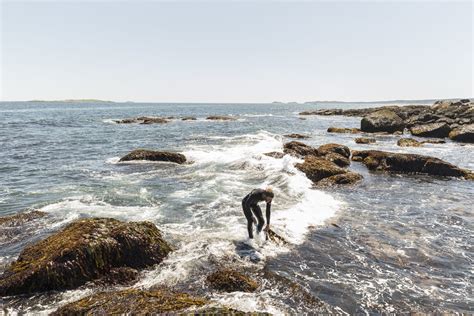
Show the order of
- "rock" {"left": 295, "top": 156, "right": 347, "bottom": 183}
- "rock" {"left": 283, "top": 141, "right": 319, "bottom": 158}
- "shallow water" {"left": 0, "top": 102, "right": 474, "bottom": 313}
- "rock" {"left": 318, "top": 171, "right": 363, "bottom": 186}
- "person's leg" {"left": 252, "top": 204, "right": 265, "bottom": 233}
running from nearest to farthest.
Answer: "shallow water" {"left": 0, "top": 102, "right": 474, "bottom": 313}
"person's leg" {"left": 252, "top": 204, "right": 265, "bottom": 233}
"rock" {"left": 318, "top": 171, "right": 363, "bottom": 186}
"rock" {"left": 295, "top": 156, "right": 347, "bottom": 183}
"rock" {"left": 283, "top": 141, "right": 319, "bottom": 158}

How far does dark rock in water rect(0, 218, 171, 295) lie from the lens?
7.16m

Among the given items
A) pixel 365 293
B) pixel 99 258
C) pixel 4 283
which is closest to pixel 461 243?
pixel 365 293

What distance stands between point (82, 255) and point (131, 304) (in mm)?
2498

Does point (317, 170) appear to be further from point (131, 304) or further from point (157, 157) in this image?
point (131, 304)

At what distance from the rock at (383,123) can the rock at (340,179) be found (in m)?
27.9

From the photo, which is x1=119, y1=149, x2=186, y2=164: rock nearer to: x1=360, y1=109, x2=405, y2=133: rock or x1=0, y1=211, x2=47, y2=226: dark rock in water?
x1=0, y1=211, x2=47, y2=226: dark rock in water

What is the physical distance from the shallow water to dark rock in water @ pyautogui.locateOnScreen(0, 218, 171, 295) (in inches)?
13.5

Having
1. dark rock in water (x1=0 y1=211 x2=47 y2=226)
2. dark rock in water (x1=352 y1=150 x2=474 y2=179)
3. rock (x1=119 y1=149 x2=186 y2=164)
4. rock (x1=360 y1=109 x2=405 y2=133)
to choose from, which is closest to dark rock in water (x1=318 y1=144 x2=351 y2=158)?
dark rock in water (x1=352 y1=150 x2=474 y2=179)

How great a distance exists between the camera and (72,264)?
294 inches

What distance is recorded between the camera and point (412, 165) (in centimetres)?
2072

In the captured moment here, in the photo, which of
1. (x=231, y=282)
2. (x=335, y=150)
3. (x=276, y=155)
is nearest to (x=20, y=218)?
(x=231, y=282)

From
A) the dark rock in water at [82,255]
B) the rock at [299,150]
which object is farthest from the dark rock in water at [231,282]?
the rock at [299,150]

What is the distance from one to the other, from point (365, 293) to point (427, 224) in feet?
19.8

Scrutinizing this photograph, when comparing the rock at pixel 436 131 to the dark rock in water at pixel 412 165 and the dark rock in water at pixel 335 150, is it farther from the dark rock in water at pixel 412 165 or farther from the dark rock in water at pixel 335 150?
the dark rock in water at pixel 412 165
